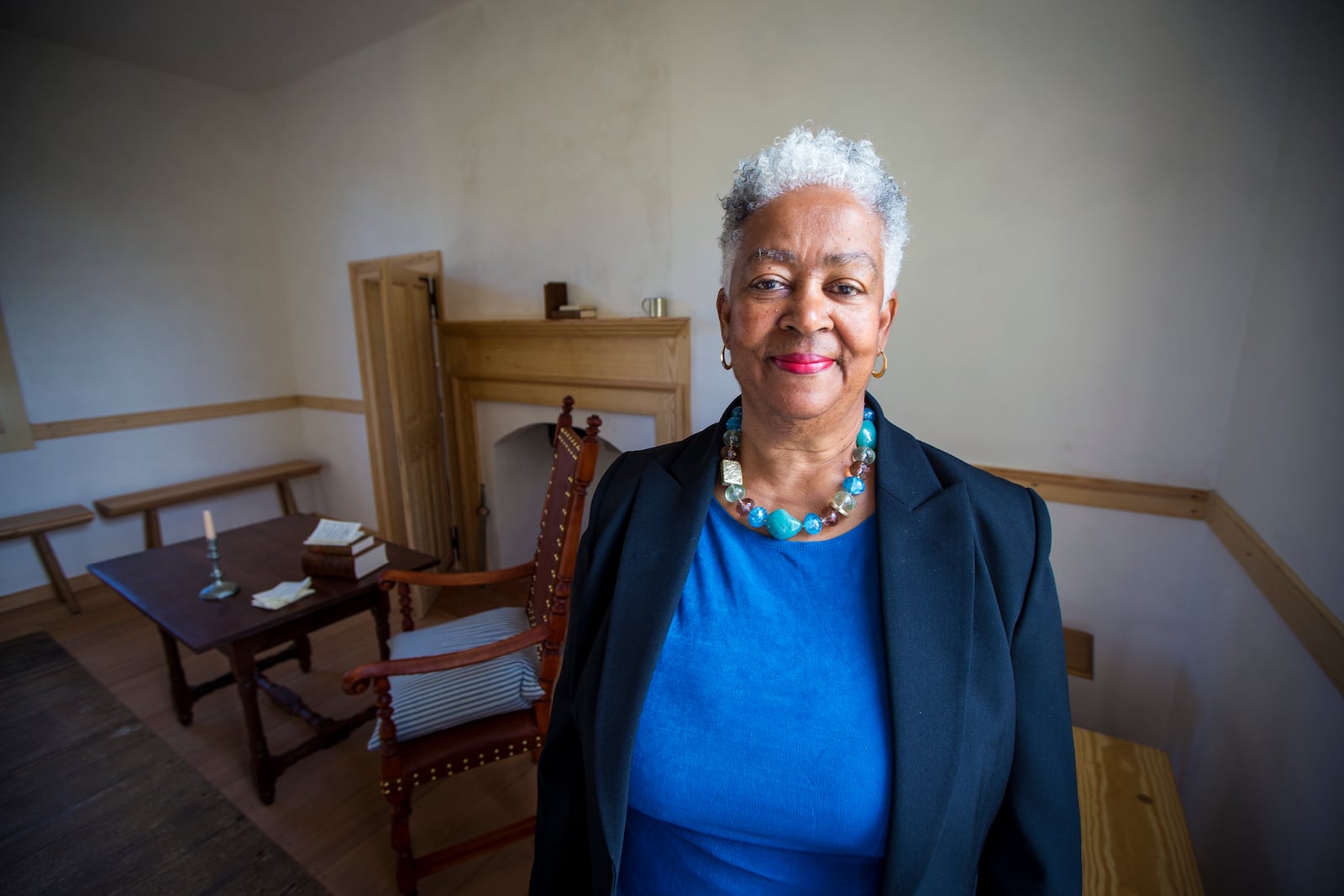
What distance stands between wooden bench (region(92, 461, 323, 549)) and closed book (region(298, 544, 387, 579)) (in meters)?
2.21

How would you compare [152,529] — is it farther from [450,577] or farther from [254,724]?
[450,577]

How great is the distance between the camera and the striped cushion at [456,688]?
5.05ft

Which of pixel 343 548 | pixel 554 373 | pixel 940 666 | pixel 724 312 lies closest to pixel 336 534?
pixel 343 548

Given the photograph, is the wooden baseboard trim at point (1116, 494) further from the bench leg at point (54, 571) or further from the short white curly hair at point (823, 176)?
the bench leg at point (54, 571)

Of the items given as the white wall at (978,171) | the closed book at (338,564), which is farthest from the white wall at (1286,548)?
the closed book at (338,564)

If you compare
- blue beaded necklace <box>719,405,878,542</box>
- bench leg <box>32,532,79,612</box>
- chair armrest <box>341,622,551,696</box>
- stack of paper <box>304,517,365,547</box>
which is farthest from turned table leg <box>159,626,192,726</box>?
blue beaded necklace <box>719,405,878,542</box>

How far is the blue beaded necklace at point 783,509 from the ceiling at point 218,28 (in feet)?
10.5

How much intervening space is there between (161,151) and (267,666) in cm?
344

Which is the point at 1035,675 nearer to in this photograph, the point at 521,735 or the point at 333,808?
the point at 521,735

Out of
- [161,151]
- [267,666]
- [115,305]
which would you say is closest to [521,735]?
[267,666]

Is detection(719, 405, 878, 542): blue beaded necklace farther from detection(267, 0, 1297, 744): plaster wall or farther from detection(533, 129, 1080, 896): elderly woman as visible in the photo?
detection(267, 0, 1297, 744): plaster wall

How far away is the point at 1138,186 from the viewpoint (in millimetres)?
1533

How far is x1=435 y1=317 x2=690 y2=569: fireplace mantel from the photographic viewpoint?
7.99 feet

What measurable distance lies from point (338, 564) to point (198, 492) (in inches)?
99.0
